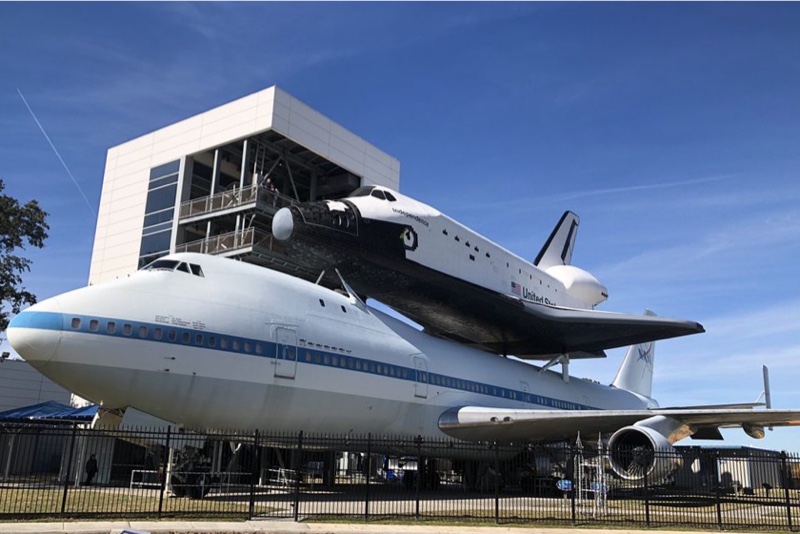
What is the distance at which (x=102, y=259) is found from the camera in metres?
37.8

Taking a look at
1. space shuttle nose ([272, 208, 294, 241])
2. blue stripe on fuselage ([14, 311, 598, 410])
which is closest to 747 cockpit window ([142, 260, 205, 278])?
blue stripe on fuselage ([14, 311, 598, 410])

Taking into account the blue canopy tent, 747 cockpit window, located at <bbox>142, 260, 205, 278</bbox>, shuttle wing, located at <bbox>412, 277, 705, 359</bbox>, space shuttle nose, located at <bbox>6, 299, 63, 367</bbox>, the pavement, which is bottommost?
the pavement

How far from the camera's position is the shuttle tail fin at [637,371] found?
1581 inches

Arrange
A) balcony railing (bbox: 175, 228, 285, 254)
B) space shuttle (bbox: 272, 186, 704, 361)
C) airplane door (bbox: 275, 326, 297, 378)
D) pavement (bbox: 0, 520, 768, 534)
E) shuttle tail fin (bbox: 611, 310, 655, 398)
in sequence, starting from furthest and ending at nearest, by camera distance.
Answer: shuttle tail fin (bbox: 611, 310, 655, 398) → balcony railing (bbox: 175, 228, 285, 254) → space shuttle (bbox: 272, 186, 704, 361) → airplane door (bbox: 275, 326, 297, 378) → pavement (bbox: 0, 520, 768, 534)

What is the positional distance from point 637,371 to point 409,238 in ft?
78.7

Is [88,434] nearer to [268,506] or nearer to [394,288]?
[268,506]

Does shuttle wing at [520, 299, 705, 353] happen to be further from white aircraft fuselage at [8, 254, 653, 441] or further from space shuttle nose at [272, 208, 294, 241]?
space shuttle nose at [272, 208, 294, 241]

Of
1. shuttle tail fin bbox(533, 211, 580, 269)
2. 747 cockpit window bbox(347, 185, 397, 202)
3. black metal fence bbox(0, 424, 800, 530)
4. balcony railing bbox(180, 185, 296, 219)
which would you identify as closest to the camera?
black metal fence bbox(0, 424, 800, 530)

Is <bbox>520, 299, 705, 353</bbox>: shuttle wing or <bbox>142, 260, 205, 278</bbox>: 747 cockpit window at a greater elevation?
<bbox>520, 299, 705, 353</bbox>: shuttle wing

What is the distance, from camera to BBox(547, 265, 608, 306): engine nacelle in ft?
106

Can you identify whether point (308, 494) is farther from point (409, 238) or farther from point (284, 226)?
point (409, 238)

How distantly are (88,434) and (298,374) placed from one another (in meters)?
5.27

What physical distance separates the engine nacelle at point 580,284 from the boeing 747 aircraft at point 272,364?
8.60 meters

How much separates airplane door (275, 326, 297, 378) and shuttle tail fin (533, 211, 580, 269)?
20000mm
